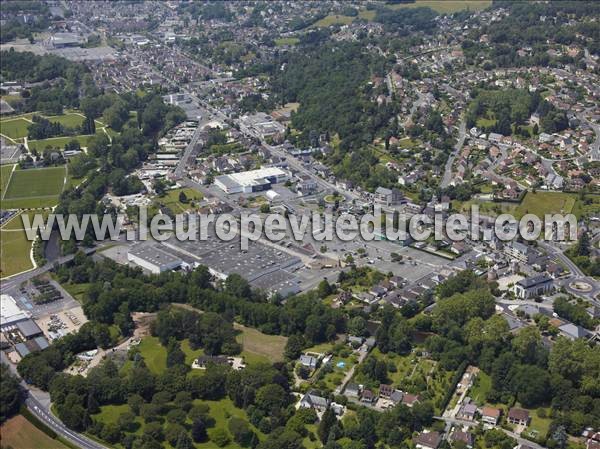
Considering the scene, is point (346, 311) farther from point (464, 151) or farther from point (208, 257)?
point (464, 151)

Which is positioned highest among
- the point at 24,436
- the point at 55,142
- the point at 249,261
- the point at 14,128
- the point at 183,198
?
the point at 14,128

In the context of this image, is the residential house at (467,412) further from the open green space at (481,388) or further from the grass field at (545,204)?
the grass field at (545,204)

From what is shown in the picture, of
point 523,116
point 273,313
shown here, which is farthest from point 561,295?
point 523,116

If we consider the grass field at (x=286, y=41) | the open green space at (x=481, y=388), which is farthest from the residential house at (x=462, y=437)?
the grass field at (x=286, y=41)

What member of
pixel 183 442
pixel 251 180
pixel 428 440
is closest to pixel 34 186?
pixel 251 180

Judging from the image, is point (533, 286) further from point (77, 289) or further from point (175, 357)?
point (77, 289)

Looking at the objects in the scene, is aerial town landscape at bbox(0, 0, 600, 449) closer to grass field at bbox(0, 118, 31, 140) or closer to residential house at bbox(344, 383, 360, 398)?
residential house at bbox(344, 383, 360, 398)

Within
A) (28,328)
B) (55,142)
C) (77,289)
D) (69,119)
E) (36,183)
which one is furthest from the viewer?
(69,119)
